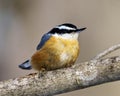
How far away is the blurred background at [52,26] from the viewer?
2.24 m

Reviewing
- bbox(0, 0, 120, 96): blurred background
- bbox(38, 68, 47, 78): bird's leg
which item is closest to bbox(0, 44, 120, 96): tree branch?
bbox(38, 68, 47, 78): bird's leg

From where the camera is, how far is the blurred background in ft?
A: 7.35

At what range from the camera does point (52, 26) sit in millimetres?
2312

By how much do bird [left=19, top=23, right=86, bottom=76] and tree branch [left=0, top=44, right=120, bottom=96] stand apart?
3 cm

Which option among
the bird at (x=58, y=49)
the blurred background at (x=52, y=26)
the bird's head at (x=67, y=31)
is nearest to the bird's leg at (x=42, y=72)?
the bird at (x=58, y=49)

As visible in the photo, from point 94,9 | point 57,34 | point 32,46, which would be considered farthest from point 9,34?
point 57,34

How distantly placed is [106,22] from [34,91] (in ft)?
3.98

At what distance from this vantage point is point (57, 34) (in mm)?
1210

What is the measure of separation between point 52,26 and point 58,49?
45.3 inches

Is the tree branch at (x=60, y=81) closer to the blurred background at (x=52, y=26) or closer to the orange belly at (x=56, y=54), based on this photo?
the orange belly at (x=56, y=54)

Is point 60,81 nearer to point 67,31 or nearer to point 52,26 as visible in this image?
point 67,31

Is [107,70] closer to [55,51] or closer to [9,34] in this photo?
[55,51]

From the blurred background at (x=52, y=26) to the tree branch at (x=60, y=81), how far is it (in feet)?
3.34

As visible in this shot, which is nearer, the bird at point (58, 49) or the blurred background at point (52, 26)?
the bird at point (58, 49)
